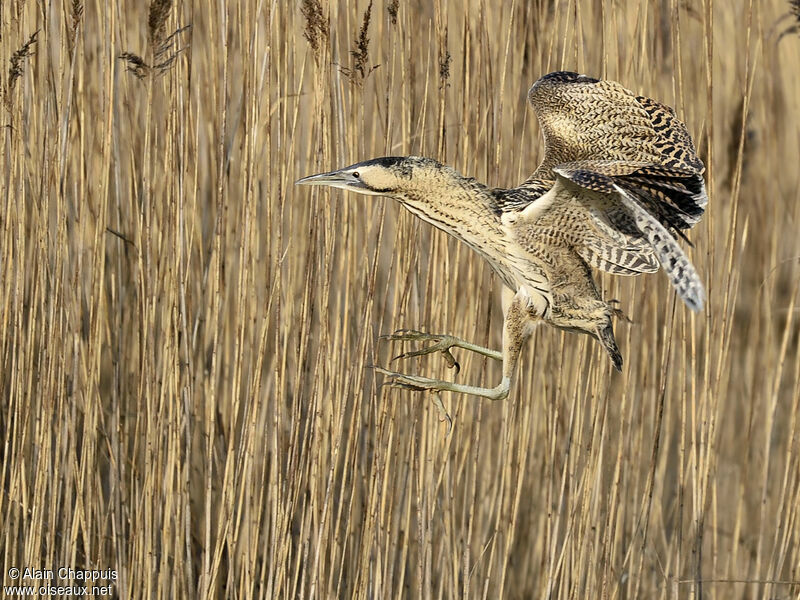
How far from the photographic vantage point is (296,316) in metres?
2.18

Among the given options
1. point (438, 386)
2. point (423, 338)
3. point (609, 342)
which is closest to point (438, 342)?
point (423, 338)

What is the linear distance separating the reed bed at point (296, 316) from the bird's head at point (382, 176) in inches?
7.1

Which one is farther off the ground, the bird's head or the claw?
the bird's head

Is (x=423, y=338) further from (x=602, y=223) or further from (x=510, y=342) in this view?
(x=602, y=223)

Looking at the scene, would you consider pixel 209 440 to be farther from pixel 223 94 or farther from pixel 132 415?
pixel 223 94

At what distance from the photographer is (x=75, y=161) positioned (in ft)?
7.00

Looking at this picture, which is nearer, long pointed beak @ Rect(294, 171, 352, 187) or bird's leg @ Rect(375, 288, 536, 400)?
long pointed beak @ Rect(294, 171, 352, 187)

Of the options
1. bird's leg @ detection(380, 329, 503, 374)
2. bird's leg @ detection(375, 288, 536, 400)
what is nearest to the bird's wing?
bird's leg @ detection(375, 288, 536, 400)

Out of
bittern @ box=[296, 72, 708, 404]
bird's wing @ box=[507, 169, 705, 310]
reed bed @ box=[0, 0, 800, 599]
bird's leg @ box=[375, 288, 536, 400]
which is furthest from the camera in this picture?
reed bed @ box=[0, 0, 800, 599]

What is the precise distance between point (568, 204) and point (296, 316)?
65 cm

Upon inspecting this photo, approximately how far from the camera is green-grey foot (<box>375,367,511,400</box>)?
179 centimetres

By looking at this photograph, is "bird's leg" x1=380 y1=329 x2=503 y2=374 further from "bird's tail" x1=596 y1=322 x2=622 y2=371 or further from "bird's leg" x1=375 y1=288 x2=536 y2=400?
"bird's tail" x1=596 y1=322 x2=622 y2=371

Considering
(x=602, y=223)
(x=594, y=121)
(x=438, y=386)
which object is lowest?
(x=438, y=386)

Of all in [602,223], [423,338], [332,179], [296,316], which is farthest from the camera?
[296,316]
